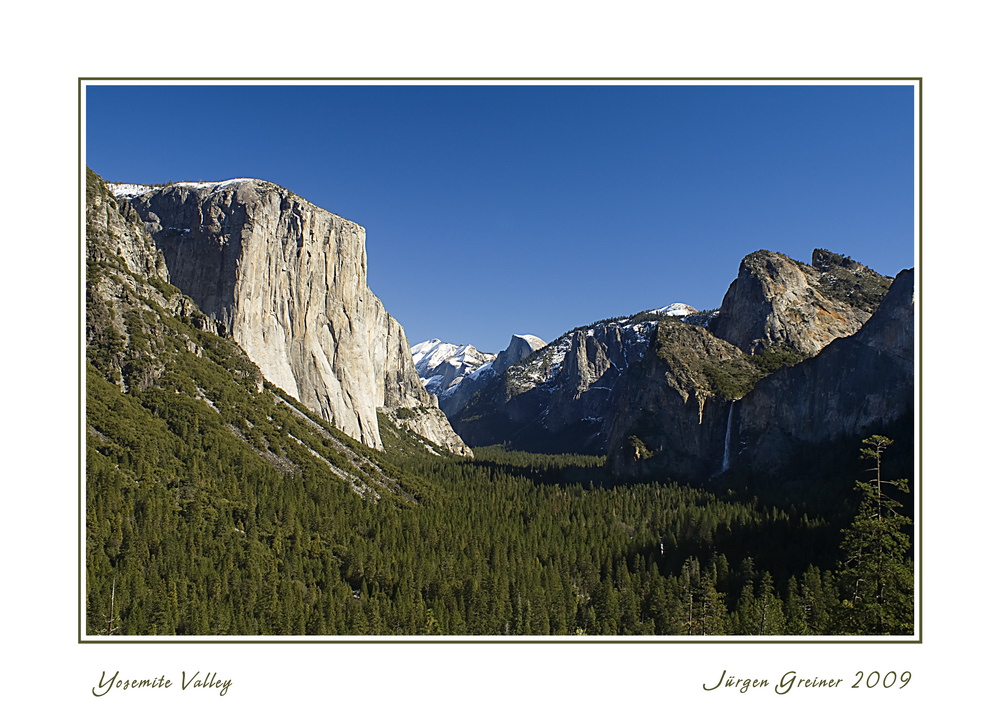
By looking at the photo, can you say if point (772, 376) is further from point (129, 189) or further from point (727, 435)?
point (129, 189)

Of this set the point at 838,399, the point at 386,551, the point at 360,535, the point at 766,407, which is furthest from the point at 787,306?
the point at 386,551

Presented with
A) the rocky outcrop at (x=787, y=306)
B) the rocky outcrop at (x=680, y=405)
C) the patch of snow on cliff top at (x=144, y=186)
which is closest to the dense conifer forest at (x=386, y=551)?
the rocky outcrop at (x=680, y=405)

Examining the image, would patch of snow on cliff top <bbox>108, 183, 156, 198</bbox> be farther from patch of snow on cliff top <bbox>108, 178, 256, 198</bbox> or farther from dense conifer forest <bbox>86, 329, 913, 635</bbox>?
dense conifer forest <bbox>86, 329, 913, 635</bbox>

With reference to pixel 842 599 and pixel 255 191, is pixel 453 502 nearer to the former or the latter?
pixel 842 599

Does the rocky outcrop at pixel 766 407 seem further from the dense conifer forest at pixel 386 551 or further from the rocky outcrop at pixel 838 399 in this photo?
the dense conifer forest at pixel 386 551
